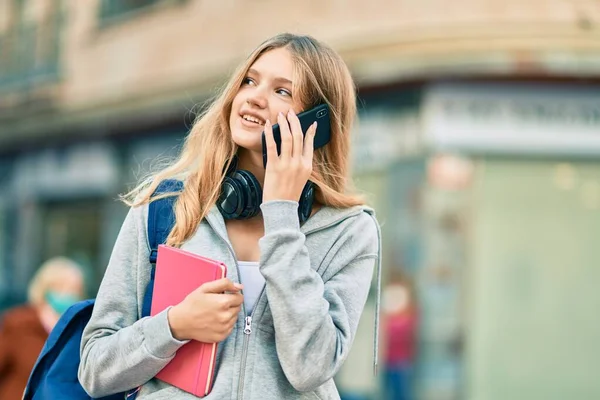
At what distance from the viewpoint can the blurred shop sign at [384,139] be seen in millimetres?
11336

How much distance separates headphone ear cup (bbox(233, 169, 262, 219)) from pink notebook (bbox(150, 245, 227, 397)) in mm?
228

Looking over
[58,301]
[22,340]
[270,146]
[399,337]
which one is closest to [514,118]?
[399,337]

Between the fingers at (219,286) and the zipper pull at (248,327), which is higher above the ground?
the fingers at (219,286)

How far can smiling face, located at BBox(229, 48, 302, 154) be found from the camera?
8.96 ft

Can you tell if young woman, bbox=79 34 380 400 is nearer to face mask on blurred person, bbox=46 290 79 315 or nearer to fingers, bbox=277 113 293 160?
fingers, bbox=277 113 293 160

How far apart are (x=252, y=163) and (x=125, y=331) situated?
1.97 ft

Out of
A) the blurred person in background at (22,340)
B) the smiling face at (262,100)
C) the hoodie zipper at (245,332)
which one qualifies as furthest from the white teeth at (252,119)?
the blurred person in background at (22,340)

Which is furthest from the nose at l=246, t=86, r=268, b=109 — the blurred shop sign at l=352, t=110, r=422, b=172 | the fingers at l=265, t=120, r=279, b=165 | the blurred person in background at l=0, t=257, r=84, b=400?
the blurred shop sign at l=352, t=110, r=422, b=172

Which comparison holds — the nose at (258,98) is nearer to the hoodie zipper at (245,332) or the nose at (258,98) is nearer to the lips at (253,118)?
the lips at (253,118)

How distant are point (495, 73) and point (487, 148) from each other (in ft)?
2.69

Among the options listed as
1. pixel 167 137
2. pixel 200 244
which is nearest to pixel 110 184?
pixel 167 137

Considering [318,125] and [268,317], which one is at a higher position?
[318,125]

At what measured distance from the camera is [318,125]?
2.79 m

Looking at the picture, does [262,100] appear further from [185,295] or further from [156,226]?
[185,295]
